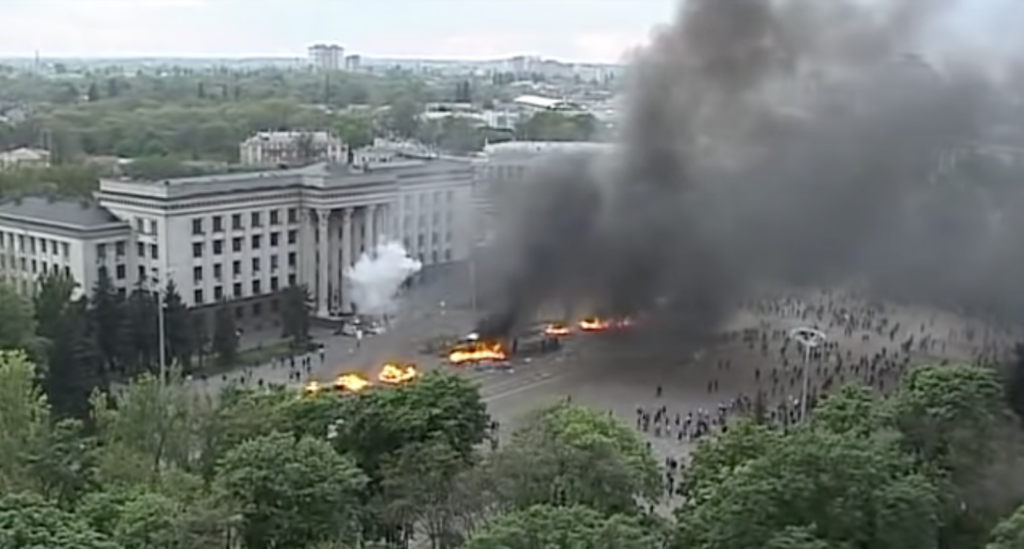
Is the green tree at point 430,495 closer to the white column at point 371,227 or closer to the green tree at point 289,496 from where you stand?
the green tree at point 289,496

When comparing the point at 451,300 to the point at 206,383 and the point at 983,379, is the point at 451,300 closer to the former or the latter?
the point at 206,383

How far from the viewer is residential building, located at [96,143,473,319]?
101 feet

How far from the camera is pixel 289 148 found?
5431 centimetres

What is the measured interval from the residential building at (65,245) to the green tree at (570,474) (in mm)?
17539

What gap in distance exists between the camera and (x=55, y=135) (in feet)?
199

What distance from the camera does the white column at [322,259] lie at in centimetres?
3294

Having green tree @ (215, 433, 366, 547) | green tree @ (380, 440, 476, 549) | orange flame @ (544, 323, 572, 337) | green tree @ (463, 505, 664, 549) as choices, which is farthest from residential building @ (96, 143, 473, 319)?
green tree @ (463, 505, 664, 549)

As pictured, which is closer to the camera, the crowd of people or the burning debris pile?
the crowd of people

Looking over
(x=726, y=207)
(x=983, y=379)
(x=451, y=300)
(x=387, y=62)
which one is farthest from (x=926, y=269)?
(x=387, y=62)

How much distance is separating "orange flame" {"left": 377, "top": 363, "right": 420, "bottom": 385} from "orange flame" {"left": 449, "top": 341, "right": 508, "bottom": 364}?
1452mm

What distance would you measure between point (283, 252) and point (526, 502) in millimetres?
20203

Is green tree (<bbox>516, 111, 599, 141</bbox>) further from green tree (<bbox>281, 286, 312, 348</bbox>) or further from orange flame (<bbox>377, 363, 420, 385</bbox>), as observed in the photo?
orange flame (<bbox>377, 363, 420, 385</bbox>)

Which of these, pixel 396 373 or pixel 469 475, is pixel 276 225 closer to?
pixel 396 373

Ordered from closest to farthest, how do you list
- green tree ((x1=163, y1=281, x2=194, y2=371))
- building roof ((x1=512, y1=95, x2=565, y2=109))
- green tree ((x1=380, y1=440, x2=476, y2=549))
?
1. green tree ((x1=380, y1=440, x2=476, y2=549))
2. green tree ((x1=163, y1=281, x2=194, y2=371))
3. building roof ((x1=512, y1=95, x2=565, y2=109))
